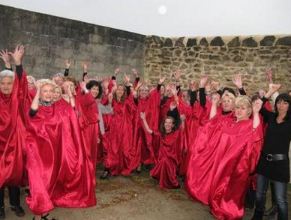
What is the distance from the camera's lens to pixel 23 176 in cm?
489

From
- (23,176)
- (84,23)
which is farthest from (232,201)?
(84,23)

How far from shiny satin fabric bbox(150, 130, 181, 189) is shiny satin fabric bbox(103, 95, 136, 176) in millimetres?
739

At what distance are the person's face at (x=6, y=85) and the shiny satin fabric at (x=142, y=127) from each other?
316 centimetres

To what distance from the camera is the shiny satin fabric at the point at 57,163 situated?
4.39 meters

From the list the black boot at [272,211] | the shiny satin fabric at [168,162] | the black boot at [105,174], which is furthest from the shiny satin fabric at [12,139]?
the black boot at [272,211]

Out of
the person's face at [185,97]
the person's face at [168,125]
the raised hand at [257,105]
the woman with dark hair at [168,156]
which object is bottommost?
the woman with dark hair at [168,156]

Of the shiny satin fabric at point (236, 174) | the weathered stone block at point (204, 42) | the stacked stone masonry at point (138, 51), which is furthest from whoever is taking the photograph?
the weathered stone block at point (204, 42)

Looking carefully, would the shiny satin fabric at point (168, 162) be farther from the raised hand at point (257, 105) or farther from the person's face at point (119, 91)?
the raised hand at point (257, 105)

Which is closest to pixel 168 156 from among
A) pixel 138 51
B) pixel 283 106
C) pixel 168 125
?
pixel 168 125

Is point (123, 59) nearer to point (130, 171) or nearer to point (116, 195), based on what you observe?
point (130, 171)

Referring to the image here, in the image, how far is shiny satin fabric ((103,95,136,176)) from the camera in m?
7.22

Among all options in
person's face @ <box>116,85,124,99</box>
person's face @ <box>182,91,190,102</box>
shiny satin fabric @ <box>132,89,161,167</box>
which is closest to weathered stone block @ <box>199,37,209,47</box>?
person's face @ <box>182,91,190,102</box>

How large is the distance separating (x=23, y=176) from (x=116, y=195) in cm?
169

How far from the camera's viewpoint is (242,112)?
4.89 m
